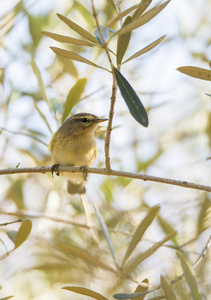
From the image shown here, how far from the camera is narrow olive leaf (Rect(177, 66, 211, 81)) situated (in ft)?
6.65

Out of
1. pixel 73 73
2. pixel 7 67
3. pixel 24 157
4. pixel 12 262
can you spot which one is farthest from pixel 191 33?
pixel 12 262

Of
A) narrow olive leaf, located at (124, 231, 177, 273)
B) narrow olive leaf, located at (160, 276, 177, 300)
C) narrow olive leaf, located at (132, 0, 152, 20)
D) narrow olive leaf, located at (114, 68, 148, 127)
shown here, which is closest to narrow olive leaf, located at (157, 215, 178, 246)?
narrow olive leaf, located at (124, 231, 177, 273)

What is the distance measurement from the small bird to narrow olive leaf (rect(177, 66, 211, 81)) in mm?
1725

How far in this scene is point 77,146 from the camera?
387cm

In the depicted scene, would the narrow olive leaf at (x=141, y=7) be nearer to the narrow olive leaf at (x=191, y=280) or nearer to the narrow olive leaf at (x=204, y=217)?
the narrow olive leaf at (x=191, y=280)

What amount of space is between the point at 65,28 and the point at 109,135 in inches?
97.8

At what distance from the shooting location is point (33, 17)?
13.1 ft

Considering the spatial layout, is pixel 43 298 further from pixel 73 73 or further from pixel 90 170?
pixel 73 73

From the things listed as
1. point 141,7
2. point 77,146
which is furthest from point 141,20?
point 77,146

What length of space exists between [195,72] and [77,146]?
197 cm

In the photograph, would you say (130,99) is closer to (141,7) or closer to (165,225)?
(141,7)

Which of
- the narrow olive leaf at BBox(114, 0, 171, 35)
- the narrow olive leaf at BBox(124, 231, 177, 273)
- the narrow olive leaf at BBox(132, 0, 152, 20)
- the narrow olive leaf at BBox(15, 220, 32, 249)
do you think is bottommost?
the narrow olive leaf at BBox(124, 231, 177, 273)

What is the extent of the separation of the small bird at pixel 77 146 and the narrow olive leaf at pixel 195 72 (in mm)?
1725

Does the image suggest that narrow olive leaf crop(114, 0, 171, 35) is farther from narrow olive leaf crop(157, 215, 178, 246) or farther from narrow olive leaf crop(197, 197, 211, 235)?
narrow olive leaf crop(157, 215, 178, 246)
